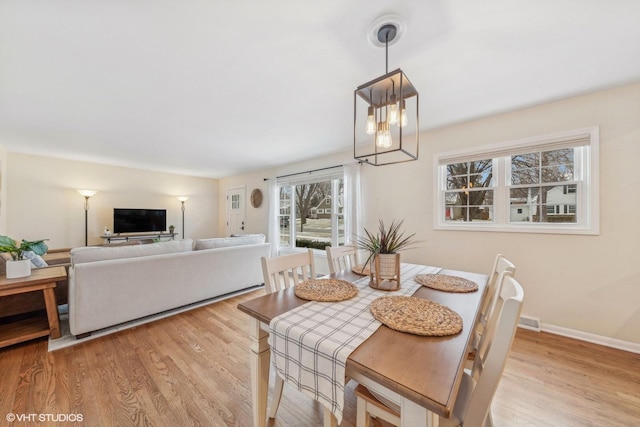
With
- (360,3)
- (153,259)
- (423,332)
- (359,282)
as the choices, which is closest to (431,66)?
(360,3)

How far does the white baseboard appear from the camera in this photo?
2002mm

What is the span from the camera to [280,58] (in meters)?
1.70

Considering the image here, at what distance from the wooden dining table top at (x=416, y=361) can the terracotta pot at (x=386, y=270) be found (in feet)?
1.36

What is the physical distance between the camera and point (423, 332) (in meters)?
0.90

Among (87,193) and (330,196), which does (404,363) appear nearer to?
(330,196)

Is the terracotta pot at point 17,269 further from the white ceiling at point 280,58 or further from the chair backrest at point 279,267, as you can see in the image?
the chair backrest at point 279,267

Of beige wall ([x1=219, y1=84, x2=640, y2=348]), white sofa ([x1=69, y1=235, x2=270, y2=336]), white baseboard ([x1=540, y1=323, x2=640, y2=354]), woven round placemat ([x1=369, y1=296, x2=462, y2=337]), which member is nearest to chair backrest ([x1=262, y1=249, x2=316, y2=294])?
woven round placemat ([x1=369, y1=296, x2=462, y2=337])

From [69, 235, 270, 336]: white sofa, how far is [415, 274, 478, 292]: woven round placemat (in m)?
2.53

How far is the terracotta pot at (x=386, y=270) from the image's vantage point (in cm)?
146

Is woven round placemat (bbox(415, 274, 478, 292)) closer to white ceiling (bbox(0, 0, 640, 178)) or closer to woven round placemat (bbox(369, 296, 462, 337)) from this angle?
woven round placemat (bbox(369, 296, 462, 337))

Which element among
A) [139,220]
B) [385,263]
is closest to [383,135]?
[385,263]

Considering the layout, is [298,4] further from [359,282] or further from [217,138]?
[217,138]

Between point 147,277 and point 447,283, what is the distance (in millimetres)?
2869

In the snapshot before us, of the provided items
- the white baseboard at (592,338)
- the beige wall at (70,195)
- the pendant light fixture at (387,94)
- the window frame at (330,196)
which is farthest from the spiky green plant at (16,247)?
the white baseboard at (592,338)
